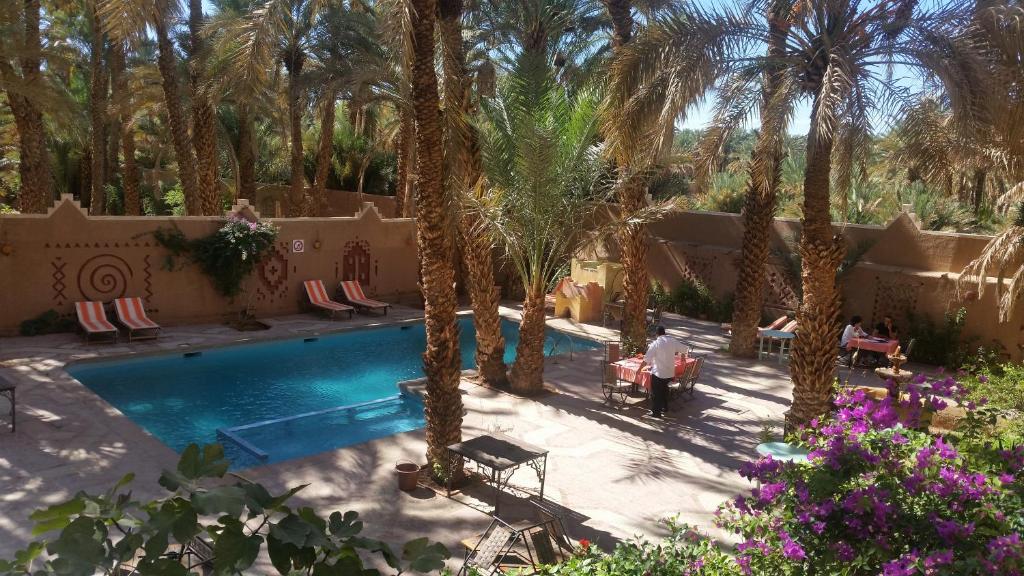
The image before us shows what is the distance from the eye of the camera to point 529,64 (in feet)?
38.3

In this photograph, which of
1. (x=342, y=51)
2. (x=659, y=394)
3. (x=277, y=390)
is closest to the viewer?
(x=659, y=394)

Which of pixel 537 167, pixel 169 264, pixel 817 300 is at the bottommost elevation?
pixel 169 264

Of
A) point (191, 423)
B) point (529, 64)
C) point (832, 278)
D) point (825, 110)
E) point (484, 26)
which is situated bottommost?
point (191, 423)

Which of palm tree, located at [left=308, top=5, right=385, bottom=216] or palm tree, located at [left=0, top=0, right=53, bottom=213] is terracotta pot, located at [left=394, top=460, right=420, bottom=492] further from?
palm tree, located at [left=308, top=5, right=385, bottom=216]

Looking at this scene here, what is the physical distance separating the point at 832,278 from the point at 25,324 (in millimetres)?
14302

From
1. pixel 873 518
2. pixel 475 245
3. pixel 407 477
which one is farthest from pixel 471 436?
pixel 873 518

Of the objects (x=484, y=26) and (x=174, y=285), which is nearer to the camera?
(x=174, y=285)

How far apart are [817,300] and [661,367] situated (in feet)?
7.52

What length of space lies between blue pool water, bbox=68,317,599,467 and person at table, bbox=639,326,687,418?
3.50m

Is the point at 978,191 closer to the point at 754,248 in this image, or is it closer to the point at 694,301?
the point at 694,301

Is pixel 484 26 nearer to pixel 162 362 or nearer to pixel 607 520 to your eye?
pixel 162 362

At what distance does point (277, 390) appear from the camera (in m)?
13.5

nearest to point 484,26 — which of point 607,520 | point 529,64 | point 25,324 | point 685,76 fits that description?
point 529,64

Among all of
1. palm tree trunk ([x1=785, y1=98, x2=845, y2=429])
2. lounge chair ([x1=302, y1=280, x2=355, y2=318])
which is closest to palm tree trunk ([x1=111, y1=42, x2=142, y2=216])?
lounge chair ([x1=302, y1=280, x2=355, y2=318])
